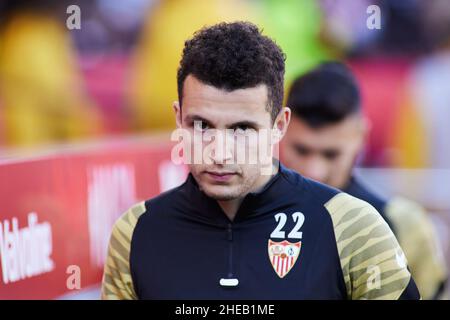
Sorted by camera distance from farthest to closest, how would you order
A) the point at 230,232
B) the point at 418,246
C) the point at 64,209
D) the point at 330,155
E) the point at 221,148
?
the point at 330,155 < the point at 418,246 < the point at 64,209 < the point at 230,232 < the point at 221,148

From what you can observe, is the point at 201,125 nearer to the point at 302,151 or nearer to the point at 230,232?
the point at 230,232

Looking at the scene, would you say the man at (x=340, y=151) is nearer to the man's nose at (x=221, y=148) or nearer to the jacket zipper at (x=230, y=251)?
the jacket zipper at (x=230, y=251)

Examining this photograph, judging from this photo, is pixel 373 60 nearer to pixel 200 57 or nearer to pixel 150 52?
pixel 150 52

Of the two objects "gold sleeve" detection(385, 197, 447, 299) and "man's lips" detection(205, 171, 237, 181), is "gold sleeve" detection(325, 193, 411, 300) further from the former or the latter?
"gold sleeve" detection(385, 197, 447, 299)

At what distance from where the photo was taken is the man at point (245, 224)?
3.29 meters

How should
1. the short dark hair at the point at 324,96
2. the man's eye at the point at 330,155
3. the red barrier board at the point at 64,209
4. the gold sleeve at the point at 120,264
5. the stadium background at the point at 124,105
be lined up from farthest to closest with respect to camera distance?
the short dark hair at the point at 324,96, the man's eye at the point at 330,155, the stadium background at the point at 124,105, the red barrier board at the point at 64,209, the gold sleeve at the point at 120,264

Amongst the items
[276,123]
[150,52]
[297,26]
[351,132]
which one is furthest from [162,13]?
[276,123]

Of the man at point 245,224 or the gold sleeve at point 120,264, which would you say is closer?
the man at point 245,224

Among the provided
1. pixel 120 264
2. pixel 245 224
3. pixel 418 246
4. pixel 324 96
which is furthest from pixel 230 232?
pixel 324 96

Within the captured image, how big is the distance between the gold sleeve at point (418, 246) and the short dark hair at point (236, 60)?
212cm

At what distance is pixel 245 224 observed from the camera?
3.43 metres

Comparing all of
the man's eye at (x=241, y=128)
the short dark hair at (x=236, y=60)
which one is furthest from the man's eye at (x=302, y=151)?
the man's eye at (x=241, y=128)

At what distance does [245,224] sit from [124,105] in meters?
5.34

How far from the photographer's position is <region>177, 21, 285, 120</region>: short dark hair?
3297mm
